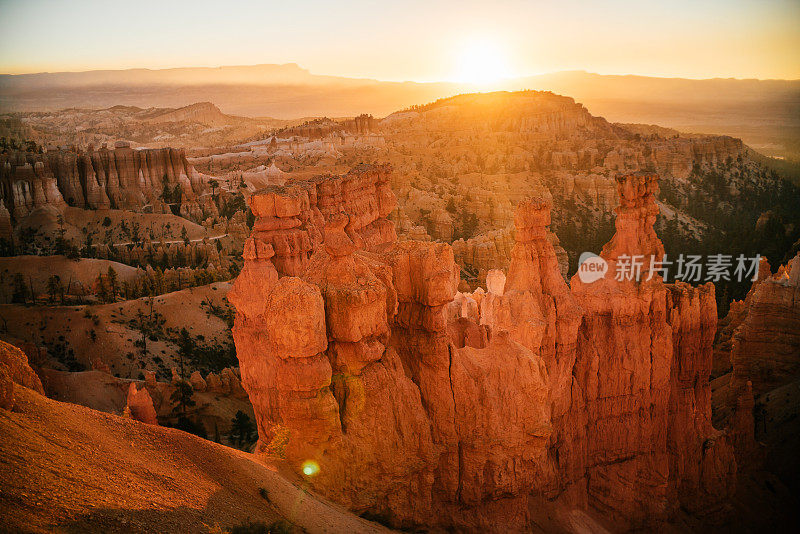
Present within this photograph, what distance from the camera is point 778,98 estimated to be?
100 meters

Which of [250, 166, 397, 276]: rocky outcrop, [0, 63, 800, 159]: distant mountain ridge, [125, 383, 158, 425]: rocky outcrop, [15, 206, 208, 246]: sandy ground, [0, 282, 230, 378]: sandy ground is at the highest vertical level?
[0, 63, 800, 159]: distant mountain ridge

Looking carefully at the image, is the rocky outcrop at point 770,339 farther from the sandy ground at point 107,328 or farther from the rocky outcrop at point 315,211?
the sandy ground at point 107,328

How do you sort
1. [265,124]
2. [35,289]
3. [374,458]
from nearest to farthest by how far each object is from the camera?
[374,458], [35,289], [265,124]

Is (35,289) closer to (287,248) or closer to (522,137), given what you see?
(287,248)

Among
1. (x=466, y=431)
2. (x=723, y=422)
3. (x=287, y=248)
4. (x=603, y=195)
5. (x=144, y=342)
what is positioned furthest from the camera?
(x=603, y=195)

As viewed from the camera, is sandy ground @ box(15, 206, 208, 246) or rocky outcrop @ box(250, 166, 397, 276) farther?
sandy ground @ box(15, 206, 208, 246)

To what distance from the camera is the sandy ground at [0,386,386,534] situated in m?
5.22

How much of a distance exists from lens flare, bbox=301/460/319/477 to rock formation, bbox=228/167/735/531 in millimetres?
16

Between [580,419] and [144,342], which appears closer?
[580,419]

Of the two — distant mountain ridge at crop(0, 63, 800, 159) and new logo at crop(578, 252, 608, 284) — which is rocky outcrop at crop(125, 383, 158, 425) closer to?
new logo at crop(578, 252, 608, 284)

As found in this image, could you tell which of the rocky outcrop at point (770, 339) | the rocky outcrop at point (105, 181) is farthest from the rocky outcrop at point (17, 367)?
the rocky outcrop at point (105, 181)

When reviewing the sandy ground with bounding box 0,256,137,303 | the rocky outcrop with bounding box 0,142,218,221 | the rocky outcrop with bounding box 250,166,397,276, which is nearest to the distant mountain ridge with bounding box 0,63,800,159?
the rocky outcrop with bounding box 0,142,218,221

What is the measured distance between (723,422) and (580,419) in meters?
8.40

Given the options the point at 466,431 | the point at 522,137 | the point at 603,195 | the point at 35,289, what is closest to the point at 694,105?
the point at 522,137
